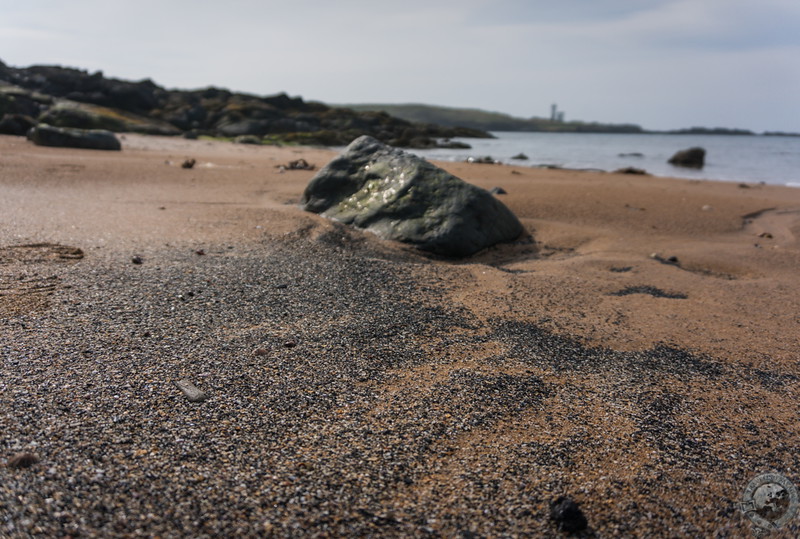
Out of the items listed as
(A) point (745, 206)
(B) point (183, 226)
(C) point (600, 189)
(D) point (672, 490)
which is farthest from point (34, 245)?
(A) point (745, 206)

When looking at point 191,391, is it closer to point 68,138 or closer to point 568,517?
point 568,517

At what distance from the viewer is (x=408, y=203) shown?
532cm

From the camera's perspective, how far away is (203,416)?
81.9 inches

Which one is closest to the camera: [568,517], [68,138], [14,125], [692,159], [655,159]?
[568,517]

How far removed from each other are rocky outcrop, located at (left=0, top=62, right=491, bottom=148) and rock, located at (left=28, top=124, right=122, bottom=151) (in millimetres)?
13054

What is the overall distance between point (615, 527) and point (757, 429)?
1.02 meters

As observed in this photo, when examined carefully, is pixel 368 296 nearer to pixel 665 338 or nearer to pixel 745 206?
pixel 665 338

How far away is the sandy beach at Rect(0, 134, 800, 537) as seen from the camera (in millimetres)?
1711

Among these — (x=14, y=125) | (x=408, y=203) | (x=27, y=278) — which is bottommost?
(x=27, y=278)

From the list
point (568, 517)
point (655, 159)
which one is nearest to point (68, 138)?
point (568, 517)

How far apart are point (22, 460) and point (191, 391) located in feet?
2.04

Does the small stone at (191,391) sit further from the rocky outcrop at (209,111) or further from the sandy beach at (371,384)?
the rocky outcrop at (209,111)

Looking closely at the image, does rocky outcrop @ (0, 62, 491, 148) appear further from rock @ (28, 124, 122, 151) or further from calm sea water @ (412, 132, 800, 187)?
rock @ (28, 124, 122, 151)

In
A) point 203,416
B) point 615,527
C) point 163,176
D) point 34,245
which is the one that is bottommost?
point 615,527
